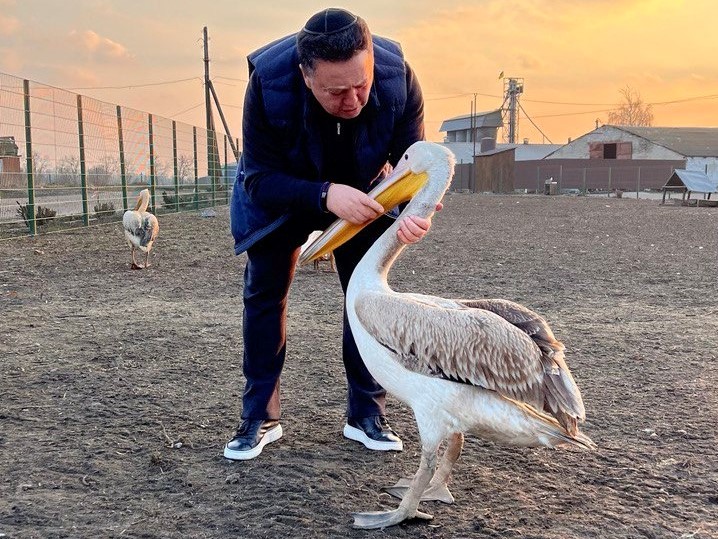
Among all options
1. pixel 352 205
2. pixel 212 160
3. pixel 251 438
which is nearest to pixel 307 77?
pixel 352 205

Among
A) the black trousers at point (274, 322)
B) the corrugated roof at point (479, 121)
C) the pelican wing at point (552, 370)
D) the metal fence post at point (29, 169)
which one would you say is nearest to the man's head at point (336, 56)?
the black trousers at point (274, 322)

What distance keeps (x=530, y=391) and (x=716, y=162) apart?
44326 millimetres

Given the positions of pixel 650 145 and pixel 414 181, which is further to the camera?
pixel 650 145

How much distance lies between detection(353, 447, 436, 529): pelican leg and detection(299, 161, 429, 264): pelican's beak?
2.89 feet

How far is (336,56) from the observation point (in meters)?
2.28

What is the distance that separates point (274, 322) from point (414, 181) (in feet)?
3.13

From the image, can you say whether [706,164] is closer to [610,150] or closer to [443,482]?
[610,150]

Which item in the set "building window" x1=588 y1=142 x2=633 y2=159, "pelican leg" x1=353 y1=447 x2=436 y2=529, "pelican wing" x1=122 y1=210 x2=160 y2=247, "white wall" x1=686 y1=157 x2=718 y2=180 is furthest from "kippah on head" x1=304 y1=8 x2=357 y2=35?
"building window" x1=588 y1=142 x2=633 y2=159

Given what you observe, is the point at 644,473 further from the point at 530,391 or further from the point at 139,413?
the point at 139,413

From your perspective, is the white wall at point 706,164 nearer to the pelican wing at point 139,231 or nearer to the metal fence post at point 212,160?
the metal fence post at point 212,160

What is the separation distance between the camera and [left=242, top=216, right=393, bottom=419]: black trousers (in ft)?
9.87

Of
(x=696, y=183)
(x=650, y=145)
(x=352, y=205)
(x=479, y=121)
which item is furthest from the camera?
(x=479, y=121)

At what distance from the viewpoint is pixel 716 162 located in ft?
134

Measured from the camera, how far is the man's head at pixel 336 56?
2268 mm
